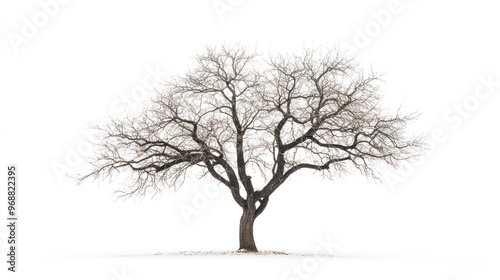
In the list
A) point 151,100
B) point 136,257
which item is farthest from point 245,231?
point 151,100

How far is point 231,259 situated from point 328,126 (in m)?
5.41

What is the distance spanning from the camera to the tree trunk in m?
24.7

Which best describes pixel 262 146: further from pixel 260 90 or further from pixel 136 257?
pixel 136 257

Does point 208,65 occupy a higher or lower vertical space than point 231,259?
higher

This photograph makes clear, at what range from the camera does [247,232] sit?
24.8 metres

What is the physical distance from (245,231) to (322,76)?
18.1 feet

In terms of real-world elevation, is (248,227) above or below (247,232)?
above

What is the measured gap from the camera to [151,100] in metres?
24.5

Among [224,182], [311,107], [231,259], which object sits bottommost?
[231,259]

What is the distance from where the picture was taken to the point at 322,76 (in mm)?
24484

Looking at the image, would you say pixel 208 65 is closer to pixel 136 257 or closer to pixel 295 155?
pixel 295 155

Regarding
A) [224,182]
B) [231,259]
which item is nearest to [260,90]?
[224,182]

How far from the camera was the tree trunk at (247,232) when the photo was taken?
24.7 metres

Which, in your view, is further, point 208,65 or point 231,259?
point 208,65
